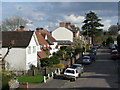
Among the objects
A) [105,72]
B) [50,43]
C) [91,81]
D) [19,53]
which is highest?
[50,43]

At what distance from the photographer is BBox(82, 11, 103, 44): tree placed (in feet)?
301

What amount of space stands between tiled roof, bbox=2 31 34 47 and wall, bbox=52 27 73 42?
5041 centimetres

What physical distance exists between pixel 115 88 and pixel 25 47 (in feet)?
49.2

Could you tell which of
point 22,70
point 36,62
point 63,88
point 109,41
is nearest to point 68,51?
point 36,62

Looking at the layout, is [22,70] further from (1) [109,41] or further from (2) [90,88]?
(1) [109,41]

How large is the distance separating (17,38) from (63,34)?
51834mm

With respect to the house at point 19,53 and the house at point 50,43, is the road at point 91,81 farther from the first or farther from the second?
the house at point 50,43

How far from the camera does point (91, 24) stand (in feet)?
300

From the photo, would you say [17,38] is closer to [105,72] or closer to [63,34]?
[105,72]

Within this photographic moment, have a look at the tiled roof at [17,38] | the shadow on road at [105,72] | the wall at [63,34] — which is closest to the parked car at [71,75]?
the shadow on road at [105,72]

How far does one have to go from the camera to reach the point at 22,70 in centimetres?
3431

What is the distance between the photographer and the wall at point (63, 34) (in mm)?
86938

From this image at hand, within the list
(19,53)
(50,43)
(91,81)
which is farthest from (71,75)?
(50,43)

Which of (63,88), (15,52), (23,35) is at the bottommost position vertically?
(63,88)
